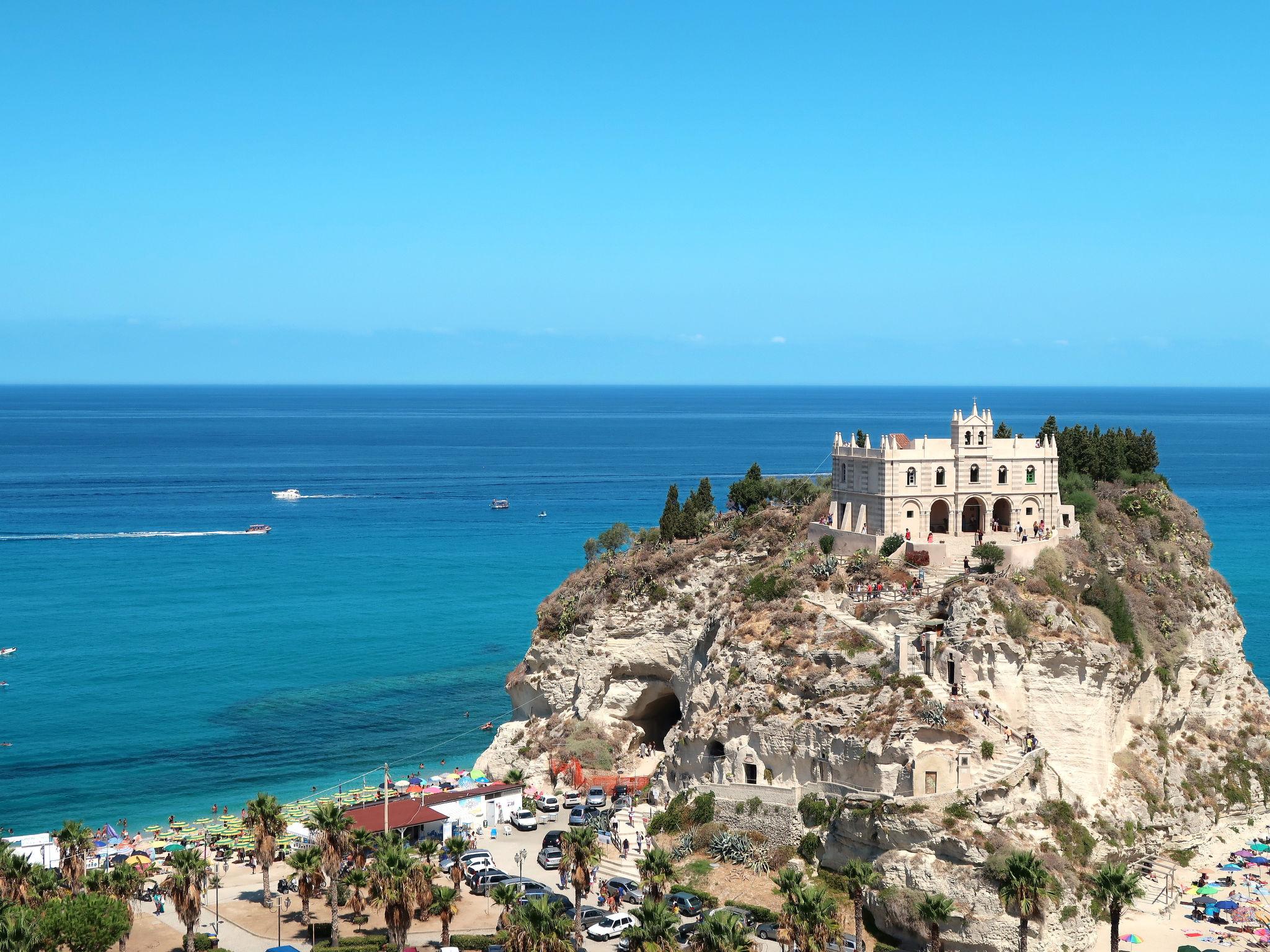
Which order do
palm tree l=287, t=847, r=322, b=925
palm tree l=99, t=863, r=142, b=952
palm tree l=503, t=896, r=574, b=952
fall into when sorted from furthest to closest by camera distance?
palm tree l=287, t=847, r=322, b=925, palm tree l=99, t=863, r=142, b=952, palm tree l=503, t=896, r=574, b=952

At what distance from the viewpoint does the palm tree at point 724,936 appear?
37500mm

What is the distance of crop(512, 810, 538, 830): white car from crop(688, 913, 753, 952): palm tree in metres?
20.2

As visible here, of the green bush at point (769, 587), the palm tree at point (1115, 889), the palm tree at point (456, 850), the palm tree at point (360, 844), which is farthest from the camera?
the green bush at point (769, 587)

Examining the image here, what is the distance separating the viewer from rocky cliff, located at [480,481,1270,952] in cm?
5034

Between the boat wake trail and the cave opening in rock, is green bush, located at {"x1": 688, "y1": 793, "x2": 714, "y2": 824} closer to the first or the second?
the cave opening in rock

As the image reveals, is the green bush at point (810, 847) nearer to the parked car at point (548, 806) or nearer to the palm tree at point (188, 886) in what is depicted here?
the parked car at point (548, 806)

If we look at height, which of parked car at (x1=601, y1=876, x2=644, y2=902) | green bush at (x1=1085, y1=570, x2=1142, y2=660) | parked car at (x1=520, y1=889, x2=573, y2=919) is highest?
green bush at (x1=1085, y1=570, x2=1142, y2=660)

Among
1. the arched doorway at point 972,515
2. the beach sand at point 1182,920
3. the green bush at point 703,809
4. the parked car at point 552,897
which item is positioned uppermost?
the arched doorway at point 972,515

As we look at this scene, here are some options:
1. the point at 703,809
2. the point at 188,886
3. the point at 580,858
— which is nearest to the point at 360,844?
the point at 188,886

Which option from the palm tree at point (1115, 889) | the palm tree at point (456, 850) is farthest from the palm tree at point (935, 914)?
the palm tree at point (456, 850)

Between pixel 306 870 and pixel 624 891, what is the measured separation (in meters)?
11.4

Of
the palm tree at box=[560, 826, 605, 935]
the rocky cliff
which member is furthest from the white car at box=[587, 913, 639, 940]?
the rocky cliff

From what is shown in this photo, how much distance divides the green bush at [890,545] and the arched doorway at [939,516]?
11.0 ft

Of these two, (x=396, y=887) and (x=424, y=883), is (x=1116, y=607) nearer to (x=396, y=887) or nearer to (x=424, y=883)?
(x=424, y=883)
